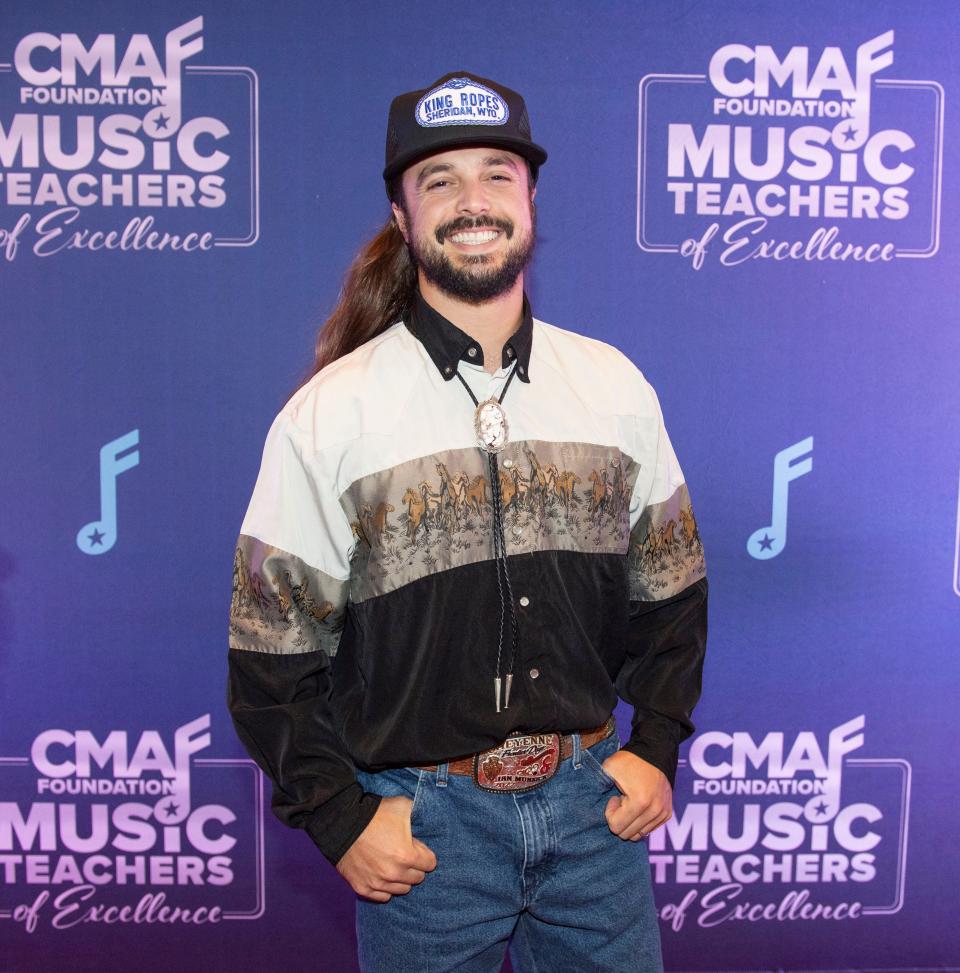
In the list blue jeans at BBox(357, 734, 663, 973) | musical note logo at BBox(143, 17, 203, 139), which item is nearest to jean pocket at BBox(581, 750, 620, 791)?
blue jeans at BBox(357, 734, 663, 973)

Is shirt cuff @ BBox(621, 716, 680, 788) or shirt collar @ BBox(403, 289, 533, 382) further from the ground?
shirt collar @ BBox(403, 289, 533, 382)

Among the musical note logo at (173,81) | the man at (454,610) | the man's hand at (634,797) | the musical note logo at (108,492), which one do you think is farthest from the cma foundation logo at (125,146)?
the man's hand at (634,797)

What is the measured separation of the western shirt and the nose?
15 centimetres

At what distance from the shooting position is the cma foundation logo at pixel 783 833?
2.52 m

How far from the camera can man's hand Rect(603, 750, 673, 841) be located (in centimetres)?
147

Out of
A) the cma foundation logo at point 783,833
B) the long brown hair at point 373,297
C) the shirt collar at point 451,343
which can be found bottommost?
the cma foundation logo at point 783,833

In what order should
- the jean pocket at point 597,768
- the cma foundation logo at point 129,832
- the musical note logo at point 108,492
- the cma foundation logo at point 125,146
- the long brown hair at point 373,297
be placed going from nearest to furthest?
the jean pocket at point 597,768
the long brown hair at point 373,297
the cma foundation logo at point 125,146
the musical note logo at point 108,492
the cma foundation logo at point 129,832

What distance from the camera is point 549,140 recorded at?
90.7 inches

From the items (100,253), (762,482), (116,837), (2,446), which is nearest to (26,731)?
(116,837)

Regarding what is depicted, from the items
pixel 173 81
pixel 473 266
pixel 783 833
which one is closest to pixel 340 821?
pixel 473 266

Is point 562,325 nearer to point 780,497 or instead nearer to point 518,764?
point 780,497

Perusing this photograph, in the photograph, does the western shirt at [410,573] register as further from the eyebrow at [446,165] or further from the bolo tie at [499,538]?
the eyebrow at [446,165]

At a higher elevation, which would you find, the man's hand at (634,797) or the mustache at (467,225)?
the mustache at (467,225)

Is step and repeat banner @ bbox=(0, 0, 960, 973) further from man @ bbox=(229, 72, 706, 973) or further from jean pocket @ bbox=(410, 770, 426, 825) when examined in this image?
jean pocket @ bbox=(410, 770, 426, 825)
